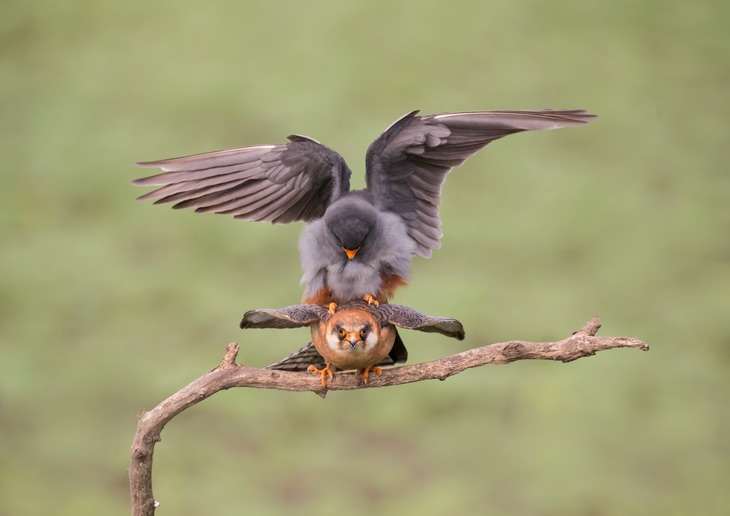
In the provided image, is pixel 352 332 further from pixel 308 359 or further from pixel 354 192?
pixel 354 192

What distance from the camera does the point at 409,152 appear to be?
449cm

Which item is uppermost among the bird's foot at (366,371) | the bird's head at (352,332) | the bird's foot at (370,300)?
the bird's foot at (370,300)

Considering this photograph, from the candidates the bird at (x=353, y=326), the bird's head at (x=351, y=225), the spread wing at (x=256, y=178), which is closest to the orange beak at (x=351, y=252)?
the bird's head at (x=351, y=225)

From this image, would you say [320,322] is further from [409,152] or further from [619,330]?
[619,330]

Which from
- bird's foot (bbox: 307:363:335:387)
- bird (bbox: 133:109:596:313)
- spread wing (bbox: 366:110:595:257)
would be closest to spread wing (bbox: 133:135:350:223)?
A: bird (bbox: 133:109:596:313)

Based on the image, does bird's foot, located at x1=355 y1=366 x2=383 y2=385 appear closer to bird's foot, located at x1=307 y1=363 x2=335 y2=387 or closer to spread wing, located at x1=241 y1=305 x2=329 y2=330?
bird's foot, located at x1=307 y1=363 x2=335 y2=387

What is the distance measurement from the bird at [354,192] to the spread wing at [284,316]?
3.9 inches

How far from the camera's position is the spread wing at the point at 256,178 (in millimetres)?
4441

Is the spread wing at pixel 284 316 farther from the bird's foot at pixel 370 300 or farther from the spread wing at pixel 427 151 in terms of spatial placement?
the spread wing at pixel 427 151

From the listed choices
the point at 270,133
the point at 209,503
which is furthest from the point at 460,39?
the point at 209,503

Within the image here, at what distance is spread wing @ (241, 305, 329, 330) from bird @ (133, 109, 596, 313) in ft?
0.32

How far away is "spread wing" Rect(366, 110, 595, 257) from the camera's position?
4.45 meters

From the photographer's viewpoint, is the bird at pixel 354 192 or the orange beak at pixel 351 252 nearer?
the orange beak at pixel 351 252

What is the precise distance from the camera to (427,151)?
4.55 meters
